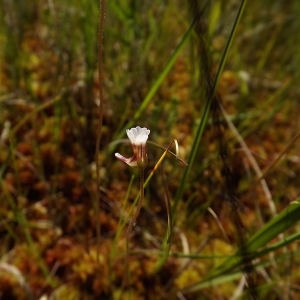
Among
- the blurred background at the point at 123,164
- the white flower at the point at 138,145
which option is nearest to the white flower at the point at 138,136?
the white flower at the point at 138,145

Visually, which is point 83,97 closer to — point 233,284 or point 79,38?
point 79,38

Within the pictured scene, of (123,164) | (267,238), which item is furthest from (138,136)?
(123,164)

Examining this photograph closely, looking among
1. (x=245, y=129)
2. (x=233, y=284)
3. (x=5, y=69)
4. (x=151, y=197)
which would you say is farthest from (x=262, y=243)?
(x=5, y=69)

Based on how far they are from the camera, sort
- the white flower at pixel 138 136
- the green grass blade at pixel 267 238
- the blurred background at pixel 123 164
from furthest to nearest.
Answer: the blurred background at pixel 123 164 < the green grass blade at pixel 267 238 < the white flower at pixel 138 136

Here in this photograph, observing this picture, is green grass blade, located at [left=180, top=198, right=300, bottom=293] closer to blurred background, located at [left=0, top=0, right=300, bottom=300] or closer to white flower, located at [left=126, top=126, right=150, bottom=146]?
blurred background, located at [left=0, top=0, right=300, bottom=300]

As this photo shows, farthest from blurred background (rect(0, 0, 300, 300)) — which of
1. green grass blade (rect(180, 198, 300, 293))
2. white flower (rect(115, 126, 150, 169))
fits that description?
white flower (rect(115, 126, 150, 169))

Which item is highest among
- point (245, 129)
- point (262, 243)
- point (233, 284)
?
point (262, 243)

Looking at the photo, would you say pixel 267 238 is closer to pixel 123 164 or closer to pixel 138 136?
pixel 138 136

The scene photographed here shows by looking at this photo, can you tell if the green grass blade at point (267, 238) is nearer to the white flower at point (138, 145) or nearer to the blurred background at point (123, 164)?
the blurred background at point (123, 164)
